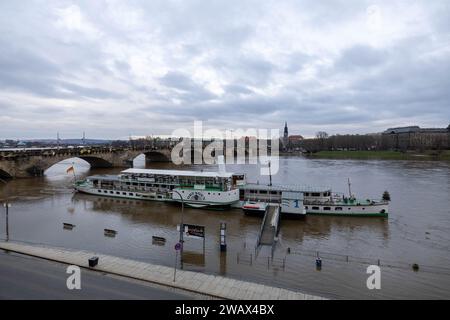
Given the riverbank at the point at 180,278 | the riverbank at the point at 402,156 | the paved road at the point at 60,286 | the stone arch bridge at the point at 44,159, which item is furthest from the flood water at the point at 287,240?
the riverbank at the point at 402,156

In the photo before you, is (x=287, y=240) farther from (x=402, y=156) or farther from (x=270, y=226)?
(x=402, y=156)

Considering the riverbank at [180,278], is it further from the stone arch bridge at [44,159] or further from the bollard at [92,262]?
the stone arch bridge at [44,159]

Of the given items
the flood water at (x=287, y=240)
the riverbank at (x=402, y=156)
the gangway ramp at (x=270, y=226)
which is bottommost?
the flood water at (x=287, y=240)

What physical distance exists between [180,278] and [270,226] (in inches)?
615

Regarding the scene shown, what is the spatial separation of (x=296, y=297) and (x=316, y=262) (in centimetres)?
723

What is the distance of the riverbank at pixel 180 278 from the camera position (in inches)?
678

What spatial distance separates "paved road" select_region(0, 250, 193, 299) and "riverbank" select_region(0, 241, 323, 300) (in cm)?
61

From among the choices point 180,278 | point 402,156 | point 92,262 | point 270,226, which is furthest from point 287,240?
point 402,156

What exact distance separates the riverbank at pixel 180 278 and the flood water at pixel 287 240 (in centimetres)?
318

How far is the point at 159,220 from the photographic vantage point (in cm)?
3934

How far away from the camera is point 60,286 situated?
17.8 metres
